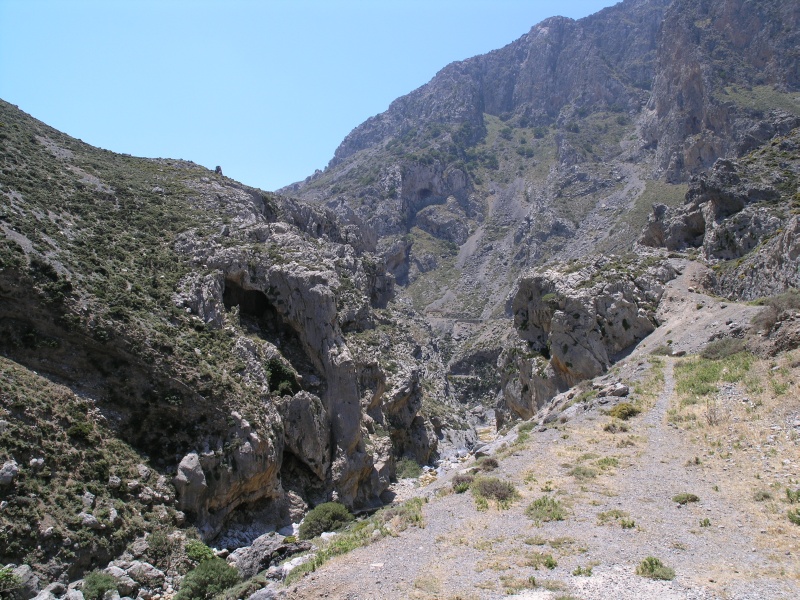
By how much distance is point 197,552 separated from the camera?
25.8m

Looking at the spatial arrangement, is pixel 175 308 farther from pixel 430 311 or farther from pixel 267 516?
pixel 430 311

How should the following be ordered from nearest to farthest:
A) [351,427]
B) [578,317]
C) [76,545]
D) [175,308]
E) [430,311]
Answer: [76,545]
[175,308]
[351,427]
[578,317]
[430,311]

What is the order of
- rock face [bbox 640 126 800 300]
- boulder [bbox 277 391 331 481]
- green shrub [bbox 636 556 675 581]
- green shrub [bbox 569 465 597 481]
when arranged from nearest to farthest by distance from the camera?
green shrub [bbox 636 556 675 581], green shrub [bbox 569 465 597 481], boulder [bbox 277 391 331 481], rock face [bbox 640 126 800 300]

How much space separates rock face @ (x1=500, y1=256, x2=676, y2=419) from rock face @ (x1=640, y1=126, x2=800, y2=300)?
6057 mm

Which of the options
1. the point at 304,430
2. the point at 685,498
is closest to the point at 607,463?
the point at 685,498

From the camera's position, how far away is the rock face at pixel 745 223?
40.2 meters

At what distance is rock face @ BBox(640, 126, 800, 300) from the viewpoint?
40247 millimetres

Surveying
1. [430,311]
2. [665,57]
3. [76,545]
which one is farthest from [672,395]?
[665,57]

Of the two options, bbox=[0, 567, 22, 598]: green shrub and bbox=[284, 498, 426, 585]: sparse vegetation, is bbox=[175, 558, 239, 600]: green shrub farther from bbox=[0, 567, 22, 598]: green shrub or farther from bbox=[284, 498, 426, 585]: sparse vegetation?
bbox=[0, 567, 22, 598]: green shrub

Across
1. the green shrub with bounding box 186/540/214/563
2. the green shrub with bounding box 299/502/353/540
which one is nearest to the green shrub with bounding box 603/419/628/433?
the green shrub with bounding box 299/502/353/540

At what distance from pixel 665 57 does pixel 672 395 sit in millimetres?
158105

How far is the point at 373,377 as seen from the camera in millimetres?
49531

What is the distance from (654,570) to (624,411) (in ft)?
57.4

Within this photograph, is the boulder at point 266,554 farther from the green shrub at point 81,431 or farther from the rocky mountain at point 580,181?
the rocky mountain at point 580,181
